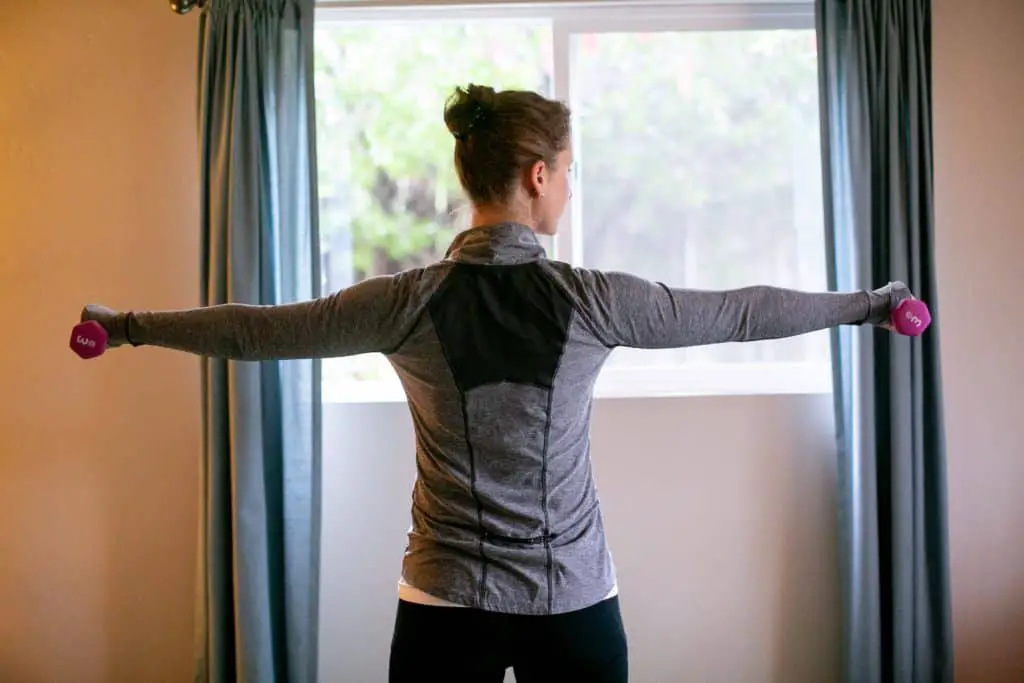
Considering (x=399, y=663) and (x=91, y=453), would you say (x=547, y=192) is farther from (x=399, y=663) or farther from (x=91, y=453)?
(x=91, y=453)

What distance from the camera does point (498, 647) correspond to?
1230mm

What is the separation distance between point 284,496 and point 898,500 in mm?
1426

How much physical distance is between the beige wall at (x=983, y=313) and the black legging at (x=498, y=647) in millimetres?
1402

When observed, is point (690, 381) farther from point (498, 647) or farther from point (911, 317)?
point (498, 647)

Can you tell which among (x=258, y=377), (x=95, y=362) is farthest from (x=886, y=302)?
(x=95, y=362)

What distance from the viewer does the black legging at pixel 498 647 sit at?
121 cm

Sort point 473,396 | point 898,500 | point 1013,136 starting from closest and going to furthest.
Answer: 1. point 473,396
2. point 898,500
3. point 1013,136

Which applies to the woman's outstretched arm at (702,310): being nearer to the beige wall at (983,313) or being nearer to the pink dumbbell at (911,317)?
the pink dumbbell at (911,317)

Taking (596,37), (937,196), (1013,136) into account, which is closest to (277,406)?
(596,37)

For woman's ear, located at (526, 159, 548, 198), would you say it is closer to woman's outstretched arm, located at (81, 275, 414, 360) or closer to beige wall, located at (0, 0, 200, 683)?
woman's outstretched arm, located at (81, 275, 414, 360)

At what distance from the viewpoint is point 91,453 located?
224cm

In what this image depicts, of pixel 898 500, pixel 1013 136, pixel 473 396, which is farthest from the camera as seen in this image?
pixel 1013 136

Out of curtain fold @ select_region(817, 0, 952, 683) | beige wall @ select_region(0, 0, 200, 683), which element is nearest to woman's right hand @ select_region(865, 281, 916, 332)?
curtain fold @ select_region(817, 0, 952, 683)

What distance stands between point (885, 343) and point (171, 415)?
174 centimetres
